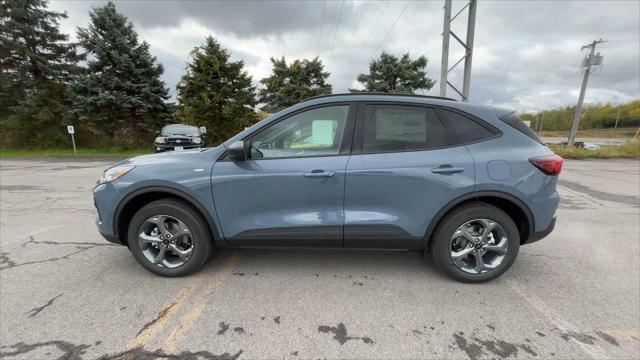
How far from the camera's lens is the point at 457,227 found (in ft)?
8.34

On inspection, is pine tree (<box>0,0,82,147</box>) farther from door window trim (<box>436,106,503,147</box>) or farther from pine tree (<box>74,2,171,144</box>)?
door window trim (<box>436,106,503,147</box>)

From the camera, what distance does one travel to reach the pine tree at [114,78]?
1562cm

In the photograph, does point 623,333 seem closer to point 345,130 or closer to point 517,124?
point 517,124

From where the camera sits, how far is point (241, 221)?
2.59m

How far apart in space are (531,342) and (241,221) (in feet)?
8.02

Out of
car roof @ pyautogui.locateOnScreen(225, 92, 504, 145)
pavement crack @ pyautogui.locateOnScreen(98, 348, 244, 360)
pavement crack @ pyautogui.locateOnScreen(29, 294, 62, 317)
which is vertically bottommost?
pavement crack @ pyautogui.locateOnScreen(98, 348, 244, 360)

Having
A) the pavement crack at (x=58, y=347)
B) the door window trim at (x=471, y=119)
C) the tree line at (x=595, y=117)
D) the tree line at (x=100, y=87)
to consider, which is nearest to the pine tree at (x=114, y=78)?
the tree line at (x=100, y=87)

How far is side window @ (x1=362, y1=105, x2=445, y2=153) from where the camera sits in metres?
2.50

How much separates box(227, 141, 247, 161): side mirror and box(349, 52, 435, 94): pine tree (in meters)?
20.0

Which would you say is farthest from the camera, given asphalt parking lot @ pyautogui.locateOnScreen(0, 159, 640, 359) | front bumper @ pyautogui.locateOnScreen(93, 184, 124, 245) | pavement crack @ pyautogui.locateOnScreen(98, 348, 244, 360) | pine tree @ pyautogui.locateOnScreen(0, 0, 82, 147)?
pine tree @ pyautogui.locateOnScreen(0, 0, 82, 147)

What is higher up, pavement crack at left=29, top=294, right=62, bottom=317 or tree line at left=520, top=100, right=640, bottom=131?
tree line at left=520, top=100, right=640, bottom=131

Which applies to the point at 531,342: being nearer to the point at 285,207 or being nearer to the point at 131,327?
the point at 285,207

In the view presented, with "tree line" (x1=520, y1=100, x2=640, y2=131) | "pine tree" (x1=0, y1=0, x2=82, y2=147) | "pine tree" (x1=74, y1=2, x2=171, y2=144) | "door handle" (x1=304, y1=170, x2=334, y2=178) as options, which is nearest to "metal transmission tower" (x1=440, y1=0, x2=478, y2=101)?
"door handle" (x1=304, y1=170, x2=334, y2=178)

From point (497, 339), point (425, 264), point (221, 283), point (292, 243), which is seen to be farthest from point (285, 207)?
point (497, 339)
